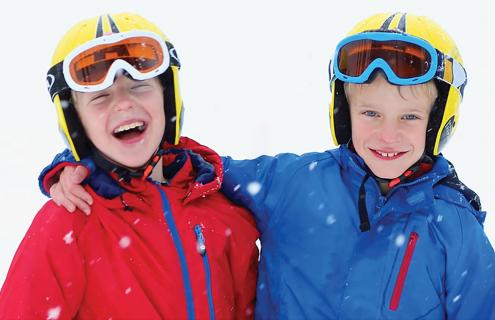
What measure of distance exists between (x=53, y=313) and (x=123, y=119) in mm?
1105

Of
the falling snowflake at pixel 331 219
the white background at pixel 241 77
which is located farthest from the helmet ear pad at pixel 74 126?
the white background at pixel 241 77

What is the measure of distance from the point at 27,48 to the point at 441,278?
12562 millimetres

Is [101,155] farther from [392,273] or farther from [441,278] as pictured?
[441,278]

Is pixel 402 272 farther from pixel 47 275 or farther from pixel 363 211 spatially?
pixel 47 275

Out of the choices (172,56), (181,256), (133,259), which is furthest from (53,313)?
(172,56)

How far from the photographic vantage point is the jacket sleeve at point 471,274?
3359mm

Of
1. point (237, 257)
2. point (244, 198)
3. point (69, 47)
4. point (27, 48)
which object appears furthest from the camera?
point (27, 48)

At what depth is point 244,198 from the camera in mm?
3967

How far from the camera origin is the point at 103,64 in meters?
3.39

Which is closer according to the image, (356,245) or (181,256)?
(181,256)

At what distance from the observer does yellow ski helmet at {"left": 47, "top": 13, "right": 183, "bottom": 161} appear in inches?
133

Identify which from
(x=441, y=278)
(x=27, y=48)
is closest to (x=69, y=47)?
(x=441, y=278)

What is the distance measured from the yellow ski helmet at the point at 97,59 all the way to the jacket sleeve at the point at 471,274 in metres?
1.99

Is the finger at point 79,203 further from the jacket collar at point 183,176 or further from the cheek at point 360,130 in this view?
the cheek at point 360,130
